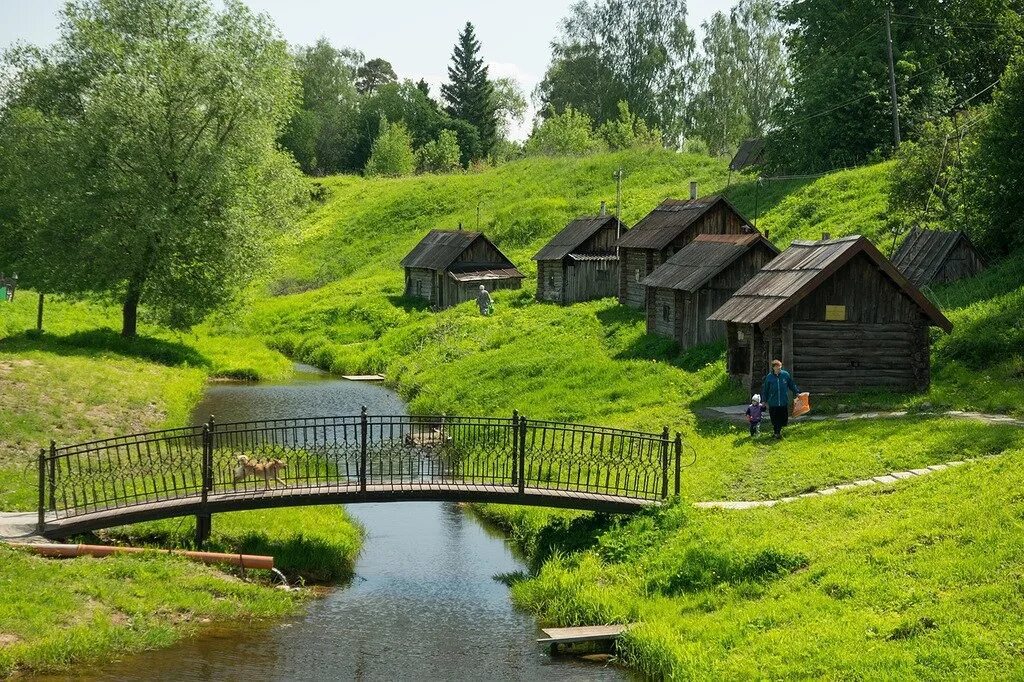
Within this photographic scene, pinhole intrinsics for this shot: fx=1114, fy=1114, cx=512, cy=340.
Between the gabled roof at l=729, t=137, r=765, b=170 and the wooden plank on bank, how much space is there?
5661cm

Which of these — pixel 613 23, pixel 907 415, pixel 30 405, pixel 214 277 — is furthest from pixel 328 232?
pixel 907 415

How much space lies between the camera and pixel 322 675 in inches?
618

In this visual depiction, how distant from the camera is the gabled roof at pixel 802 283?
1134 inches

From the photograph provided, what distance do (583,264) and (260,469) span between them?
32855 millimetres

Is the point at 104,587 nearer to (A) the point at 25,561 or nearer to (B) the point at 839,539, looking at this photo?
(A) the point at 25,561

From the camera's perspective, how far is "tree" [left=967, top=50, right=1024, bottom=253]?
3678 cm

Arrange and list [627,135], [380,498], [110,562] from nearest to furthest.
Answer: [110,562]
[380,498]
[627,135]

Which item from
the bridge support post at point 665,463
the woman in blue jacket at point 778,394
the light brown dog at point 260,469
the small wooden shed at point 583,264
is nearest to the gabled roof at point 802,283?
the woman in blue jacket at point 778,394

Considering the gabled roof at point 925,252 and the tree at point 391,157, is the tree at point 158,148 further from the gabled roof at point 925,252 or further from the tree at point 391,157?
the tree at point 391,157

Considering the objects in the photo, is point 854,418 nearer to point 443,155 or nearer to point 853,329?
point 853,329

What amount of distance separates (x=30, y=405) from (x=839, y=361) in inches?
846

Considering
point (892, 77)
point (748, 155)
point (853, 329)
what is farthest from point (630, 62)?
point (853, 329)

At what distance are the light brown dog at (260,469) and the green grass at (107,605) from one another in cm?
263

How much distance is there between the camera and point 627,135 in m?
86.7
